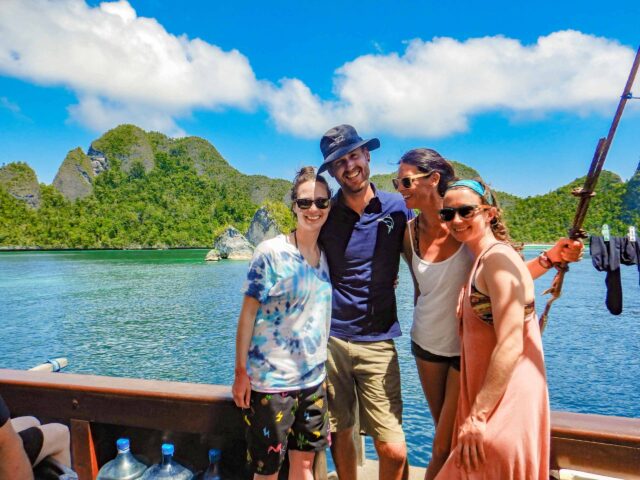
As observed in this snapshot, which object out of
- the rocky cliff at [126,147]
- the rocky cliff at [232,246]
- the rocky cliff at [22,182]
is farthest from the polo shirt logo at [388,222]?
the rocky cliff at [126,147]

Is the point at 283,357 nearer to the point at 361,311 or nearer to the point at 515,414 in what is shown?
the point at 361,311

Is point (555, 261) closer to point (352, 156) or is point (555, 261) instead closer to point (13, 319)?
point (352, 156)

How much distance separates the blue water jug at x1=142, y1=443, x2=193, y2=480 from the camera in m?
1.94

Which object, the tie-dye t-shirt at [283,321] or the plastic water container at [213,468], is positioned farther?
the plastic water container at [213,468]

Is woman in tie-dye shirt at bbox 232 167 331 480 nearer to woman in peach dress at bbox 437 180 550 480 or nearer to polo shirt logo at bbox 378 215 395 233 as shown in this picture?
polo shirt logo at bbox 378 215 395 233

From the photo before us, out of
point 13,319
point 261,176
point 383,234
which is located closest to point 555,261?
point 383,234

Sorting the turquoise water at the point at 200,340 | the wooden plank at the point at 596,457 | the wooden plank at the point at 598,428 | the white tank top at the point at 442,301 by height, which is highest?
the white tank top at the point at 442,301

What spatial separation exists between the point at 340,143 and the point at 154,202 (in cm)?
11021

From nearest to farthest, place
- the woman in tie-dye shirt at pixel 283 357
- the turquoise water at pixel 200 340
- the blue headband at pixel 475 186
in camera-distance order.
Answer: the blue headband at pixel 475 186, the woman in tie-dye shirt at pixel 283 357, the turquoise water at pixel 200 340

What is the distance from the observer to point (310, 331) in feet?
5.90

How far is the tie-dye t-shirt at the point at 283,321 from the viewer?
174 centimetres

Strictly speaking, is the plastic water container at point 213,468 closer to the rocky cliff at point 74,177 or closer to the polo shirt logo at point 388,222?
the polo shirt logo at point 388,222

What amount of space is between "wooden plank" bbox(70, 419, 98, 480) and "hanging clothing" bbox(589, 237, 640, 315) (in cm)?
224

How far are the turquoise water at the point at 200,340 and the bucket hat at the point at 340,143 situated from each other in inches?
181
